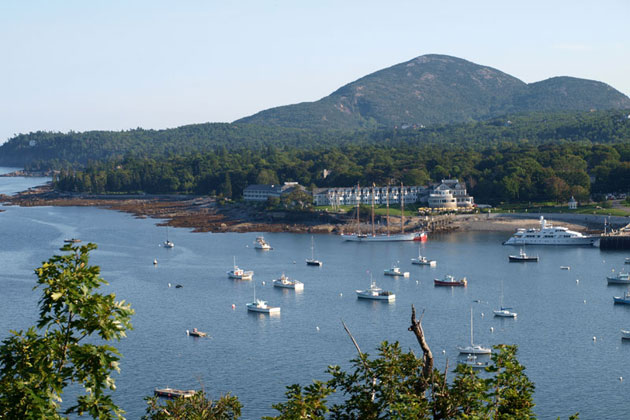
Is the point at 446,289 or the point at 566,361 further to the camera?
the point at 446,289

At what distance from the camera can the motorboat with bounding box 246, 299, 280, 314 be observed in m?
49.3

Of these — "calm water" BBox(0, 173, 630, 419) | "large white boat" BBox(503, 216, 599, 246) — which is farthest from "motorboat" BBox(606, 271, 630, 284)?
"large white boat" BBox(503, 216, 599, 246)

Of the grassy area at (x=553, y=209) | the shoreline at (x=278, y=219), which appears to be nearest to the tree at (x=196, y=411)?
the shoreline at (x=278, y=219)

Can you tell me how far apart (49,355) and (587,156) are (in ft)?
370

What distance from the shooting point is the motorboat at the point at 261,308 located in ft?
162

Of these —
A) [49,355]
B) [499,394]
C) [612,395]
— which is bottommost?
[612,395]

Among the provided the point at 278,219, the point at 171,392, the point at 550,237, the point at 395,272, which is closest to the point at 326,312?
the point at 395,272

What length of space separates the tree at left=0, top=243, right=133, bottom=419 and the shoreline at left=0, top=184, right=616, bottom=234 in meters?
81.1

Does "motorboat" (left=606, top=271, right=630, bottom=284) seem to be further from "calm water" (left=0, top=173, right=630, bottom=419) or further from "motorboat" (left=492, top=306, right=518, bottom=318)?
"motorboat" (left=492, top=306, right=518, bottom=318)

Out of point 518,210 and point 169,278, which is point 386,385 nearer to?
point 169,278

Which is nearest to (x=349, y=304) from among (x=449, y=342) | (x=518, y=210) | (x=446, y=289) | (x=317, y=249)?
(x=446, y=289)

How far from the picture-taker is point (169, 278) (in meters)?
62.5

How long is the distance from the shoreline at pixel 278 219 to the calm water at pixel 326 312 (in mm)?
7157

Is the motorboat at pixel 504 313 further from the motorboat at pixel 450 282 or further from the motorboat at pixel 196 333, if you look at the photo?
the motorboat at pixel 196 333
